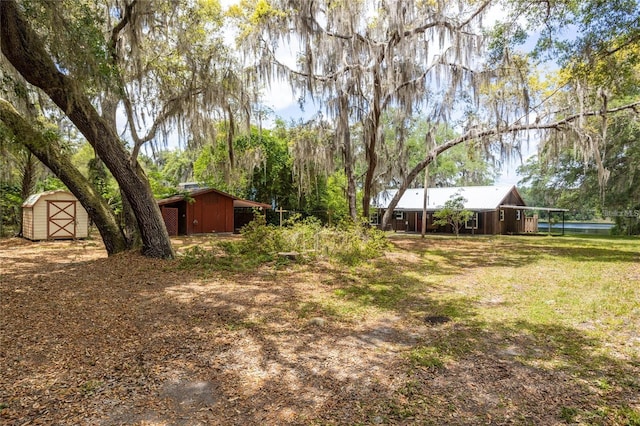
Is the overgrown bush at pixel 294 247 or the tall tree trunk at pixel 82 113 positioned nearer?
the tall tree trunk at pixel 82 113

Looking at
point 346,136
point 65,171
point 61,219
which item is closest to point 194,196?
point 61,219

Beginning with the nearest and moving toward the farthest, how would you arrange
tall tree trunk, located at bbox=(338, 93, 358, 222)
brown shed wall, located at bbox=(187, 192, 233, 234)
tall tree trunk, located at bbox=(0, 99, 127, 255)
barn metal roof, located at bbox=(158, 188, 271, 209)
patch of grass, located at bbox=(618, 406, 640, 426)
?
patch of grass, located at bbox=(618, 406, 640, 426) → tall tree trunk, located at bbox=(0, 99, 127, 255) → tall tree trunk, located at bbox=(338, 93, 358, 222) → barn metal roof, located at bbox=(158, 188, 271, 209) → brown shed wall, located at bbox=(187, 192, 233, 234)

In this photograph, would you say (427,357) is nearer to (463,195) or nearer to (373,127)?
(373,127)

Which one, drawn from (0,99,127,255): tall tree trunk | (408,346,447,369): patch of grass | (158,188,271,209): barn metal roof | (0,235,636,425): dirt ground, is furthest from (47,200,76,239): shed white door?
(408,346,447,369): patch of grass

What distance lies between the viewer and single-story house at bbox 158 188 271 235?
63.6ft

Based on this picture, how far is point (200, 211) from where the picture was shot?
812 inches

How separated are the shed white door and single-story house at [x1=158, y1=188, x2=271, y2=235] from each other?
162 inches

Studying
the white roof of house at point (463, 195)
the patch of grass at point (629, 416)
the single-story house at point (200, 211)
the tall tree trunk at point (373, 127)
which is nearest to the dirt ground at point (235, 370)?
the patch of grass at point (629, 416)

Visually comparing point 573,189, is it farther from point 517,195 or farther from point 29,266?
point 29,266

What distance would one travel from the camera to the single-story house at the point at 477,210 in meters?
25.9

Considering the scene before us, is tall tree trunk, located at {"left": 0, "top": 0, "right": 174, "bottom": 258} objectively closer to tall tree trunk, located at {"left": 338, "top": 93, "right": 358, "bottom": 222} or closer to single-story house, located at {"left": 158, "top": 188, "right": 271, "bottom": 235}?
tall tree trunk, located at {"left": 338, "top": 93, "right": 358, "bottom": 222}

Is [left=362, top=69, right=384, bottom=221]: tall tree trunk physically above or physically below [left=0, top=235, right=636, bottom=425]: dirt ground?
above

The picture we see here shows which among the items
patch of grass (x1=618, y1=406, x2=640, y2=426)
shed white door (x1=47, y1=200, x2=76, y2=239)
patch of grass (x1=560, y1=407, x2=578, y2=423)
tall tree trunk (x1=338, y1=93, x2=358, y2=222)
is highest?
tall tree trunk (x1=338, y1=93, x2=358, y2=222)

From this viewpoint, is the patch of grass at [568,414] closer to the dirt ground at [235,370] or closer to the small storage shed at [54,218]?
the dirt ground at [235,370]
